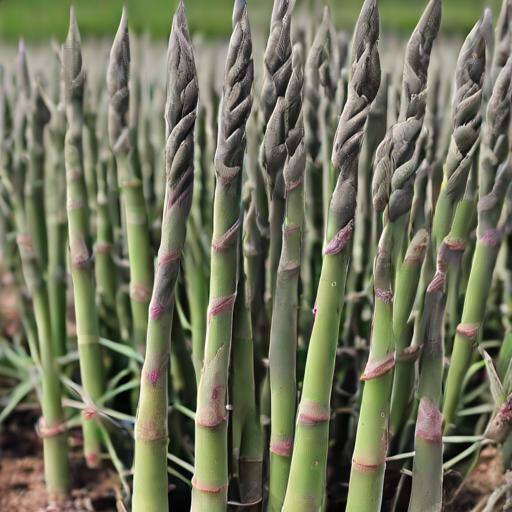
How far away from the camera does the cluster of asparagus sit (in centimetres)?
58

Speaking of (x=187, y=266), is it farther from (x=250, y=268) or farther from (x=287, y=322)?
(x=287, y=322)

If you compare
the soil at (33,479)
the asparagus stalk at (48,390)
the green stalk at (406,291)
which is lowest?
the soil at (33,479)

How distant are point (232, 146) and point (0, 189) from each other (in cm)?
75

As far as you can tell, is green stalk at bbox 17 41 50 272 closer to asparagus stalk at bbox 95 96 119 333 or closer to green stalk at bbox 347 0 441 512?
asparagus stalk at bbox 95 96 119 333

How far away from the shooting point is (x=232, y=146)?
22.5 inches

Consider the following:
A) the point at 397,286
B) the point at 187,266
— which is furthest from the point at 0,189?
the point at 397,286

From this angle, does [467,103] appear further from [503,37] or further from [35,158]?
[35,158]

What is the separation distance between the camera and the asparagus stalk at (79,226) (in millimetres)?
789

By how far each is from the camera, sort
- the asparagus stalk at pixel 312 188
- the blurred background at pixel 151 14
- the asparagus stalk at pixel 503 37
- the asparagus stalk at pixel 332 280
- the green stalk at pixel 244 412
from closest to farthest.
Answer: the asparagus stalk at pixel 332 280
the green stalk at pixel 244 412
the asparagus stalk at pixel 503 37
the asparagus stalk at pixel 312 188
the blurred background at pixel 151 14

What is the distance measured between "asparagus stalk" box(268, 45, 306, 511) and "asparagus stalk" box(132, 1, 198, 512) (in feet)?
0.27

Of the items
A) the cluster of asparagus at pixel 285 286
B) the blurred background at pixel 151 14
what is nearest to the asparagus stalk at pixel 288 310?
the cluster of asparagus at pixel 285 286

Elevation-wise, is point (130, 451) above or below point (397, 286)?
below

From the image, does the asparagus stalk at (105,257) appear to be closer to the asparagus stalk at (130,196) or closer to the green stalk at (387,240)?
the asparagus stalk at (130,196)

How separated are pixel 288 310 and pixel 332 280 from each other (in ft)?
0.23
